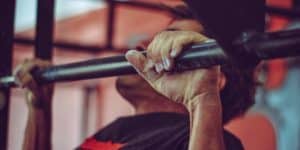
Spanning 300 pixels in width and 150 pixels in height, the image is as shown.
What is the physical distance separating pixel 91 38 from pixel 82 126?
1.69ft

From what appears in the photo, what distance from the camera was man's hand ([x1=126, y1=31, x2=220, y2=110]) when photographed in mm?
725

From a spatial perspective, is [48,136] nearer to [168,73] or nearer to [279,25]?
[168,73]

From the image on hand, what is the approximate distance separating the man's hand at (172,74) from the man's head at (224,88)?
27 cm

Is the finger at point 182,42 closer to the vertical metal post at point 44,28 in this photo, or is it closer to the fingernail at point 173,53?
the fingernail at point 173,53

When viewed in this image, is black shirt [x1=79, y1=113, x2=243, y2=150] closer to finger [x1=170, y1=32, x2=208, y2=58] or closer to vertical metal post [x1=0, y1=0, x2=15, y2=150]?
vertical metal post [x1=0, y1=0, x2=15, y2=150]

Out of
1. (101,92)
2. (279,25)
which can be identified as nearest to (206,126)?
(279,25)

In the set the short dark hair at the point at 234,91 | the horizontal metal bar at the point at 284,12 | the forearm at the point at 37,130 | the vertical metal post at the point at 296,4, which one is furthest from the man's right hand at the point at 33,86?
the vertical metal post at the point at 296,4

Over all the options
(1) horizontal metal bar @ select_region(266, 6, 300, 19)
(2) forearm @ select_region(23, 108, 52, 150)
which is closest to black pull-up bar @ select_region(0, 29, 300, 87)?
(2) forearm @ select_region(23, 108, 52, 150)

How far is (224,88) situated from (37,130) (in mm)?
374

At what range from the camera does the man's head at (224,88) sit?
106cm

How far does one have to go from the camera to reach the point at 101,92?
3639 millimetres

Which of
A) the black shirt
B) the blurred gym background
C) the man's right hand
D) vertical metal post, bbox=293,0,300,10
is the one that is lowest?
the blurred gym background

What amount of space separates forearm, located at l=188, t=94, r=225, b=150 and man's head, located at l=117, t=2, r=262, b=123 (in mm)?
268

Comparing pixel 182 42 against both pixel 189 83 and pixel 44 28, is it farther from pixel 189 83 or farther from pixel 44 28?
pixel 44 28
